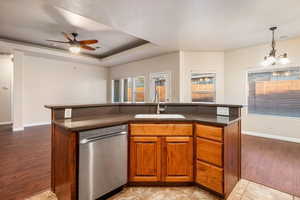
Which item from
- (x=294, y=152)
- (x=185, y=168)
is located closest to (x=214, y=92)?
(x=294, y=152)

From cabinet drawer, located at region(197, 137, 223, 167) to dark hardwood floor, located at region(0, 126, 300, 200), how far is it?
98 centimetres

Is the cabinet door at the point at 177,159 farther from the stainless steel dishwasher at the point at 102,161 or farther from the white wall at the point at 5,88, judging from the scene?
the white wall at the point at 5,88

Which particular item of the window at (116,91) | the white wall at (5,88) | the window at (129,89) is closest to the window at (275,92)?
the window at (129,89)

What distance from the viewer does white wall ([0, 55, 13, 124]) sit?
596 centimetres

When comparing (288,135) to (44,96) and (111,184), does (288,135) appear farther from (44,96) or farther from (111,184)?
(44,96)

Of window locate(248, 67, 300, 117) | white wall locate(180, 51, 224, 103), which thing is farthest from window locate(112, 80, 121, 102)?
window locate(248, 67, 300, 117)

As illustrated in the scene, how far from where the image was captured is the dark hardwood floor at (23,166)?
1921 mm

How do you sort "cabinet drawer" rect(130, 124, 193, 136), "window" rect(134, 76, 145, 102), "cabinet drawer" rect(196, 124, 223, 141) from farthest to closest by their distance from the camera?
1. "window" rect(134, 76, 145, 102)
2. "cabinet drawer" rect(130, 124, 193, 136)
3. "cabinet drawer" rect(196, 124, 223, 141)

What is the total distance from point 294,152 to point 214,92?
263 centimetres

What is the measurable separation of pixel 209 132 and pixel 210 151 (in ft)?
0.73

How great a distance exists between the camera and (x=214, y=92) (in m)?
5.29

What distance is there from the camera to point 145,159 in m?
A: 1.90

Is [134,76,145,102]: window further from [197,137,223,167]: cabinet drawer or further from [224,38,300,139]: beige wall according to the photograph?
[197,137,223,167]: cabinet drawer

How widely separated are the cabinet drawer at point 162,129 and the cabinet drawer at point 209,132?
10cm
